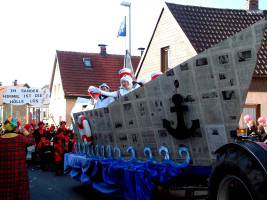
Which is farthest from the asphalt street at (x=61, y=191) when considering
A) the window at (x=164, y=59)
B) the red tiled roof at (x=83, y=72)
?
the red tiled roof at (x=83, y=72)

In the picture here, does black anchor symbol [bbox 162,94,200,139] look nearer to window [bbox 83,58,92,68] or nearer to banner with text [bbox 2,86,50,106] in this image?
banner with text [bbox 2,86,50,106]

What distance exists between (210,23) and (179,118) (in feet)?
48.5

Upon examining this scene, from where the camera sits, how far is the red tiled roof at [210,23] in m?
17.6

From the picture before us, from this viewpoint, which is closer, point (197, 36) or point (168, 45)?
point (197, 36)

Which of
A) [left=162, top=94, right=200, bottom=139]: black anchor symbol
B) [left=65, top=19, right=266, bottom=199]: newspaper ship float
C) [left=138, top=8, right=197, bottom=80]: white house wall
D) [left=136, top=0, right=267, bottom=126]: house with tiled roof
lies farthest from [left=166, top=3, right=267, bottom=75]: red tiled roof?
[left=162, top=94, right=200, bottom=139]: black anchor symbol

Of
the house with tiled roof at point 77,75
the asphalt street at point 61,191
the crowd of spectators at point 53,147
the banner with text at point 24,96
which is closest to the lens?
the asphalt street at point 61,191

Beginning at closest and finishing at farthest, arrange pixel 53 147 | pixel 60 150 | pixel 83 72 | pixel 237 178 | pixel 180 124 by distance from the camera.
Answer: pixel 237 178 → pixel 180 124 → pixel 60 150 → pixel 53 147 → pixel 83 72

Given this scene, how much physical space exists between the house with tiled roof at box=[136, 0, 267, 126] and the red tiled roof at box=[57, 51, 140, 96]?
42.2 ft

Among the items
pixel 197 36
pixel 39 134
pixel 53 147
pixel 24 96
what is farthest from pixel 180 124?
pixel 24 96

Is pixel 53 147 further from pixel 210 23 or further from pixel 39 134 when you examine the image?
pixel 210 23

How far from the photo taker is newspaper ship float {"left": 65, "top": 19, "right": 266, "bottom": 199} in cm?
428

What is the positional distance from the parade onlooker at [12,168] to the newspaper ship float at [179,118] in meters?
1.37

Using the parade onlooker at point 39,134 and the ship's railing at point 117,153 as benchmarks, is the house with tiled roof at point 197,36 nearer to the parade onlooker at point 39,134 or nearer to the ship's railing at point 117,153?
the parade onlooker at point 39,134

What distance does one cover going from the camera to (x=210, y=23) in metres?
18.8
